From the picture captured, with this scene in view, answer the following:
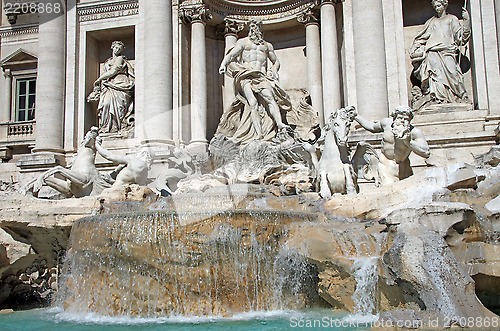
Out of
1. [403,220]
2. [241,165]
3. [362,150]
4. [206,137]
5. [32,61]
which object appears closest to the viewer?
[403,220]

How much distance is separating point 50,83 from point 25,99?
199 cm

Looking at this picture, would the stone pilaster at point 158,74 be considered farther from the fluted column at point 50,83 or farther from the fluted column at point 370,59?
the fluted column at point 370,59

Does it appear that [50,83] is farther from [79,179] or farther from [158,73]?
[79,179]

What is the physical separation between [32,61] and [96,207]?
29.4 ft

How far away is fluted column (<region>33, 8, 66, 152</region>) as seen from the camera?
1470cm

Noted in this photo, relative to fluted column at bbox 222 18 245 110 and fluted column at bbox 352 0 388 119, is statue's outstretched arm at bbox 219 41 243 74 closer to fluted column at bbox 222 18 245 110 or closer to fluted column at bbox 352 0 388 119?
fluted column at bbox 222 18 245 110

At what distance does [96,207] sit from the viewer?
9.09 metres

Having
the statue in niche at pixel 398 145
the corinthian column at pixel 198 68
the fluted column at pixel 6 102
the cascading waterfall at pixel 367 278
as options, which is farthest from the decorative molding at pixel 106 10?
the cascading waterfall at pixel 367 278

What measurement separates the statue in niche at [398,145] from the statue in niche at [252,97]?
392 centimetres

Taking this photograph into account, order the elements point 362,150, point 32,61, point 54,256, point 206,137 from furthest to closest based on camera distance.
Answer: point 32,61, point 206,137, point 362,150, point 54,256

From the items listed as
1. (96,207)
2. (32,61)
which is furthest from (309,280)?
(32,61)

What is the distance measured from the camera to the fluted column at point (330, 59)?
1373cm

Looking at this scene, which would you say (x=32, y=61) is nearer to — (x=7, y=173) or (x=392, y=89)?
(x=7, y=173)

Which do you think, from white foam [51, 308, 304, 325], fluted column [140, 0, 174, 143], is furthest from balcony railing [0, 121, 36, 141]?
white foam [51, 308, 304, 325]
